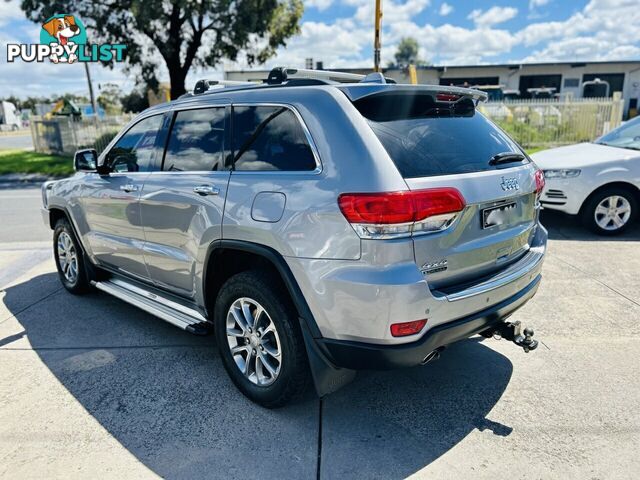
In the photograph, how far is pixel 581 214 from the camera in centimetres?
695

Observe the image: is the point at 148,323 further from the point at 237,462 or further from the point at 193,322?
the point at 237,462

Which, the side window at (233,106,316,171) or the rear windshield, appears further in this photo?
the side window at (233,106,316,171)

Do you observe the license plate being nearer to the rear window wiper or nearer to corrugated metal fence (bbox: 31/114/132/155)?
the rear window wiper

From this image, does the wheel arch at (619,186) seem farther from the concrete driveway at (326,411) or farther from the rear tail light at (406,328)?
the rear tail light at (406,328)

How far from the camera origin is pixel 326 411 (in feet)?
10.2

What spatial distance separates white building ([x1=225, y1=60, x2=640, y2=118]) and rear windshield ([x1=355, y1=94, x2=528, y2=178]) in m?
37.2

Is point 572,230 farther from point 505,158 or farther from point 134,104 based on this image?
point 134,104

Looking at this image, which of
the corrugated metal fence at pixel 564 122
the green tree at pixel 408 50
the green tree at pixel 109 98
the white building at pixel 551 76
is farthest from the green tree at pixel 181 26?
the green tree at pixel 408 50

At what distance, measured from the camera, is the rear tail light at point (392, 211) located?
244 centimetres

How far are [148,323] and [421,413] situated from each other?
2581mm

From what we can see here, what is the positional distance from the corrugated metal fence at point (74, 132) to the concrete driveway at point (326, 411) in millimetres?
16345

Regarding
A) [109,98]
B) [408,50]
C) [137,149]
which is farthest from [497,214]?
[408,50]

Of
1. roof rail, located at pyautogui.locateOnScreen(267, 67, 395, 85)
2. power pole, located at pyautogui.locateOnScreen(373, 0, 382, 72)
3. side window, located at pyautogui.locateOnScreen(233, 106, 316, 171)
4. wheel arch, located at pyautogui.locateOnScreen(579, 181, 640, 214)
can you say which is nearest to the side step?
side window, located at pyautogui.locateOnScreen(233, 106, 316, 171)

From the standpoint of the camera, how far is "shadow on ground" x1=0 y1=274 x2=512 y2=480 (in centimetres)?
267
